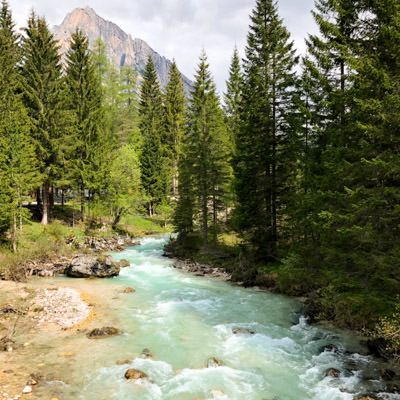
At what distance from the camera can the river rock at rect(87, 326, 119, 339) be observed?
38.9 ft

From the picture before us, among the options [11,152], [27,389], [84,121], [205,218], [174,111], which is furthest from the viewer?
[174,111]

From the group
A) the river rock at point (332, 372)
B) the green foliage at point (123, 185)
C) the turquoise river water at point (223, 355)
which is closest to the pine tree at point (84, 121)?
the green foliage at point (123, 185)

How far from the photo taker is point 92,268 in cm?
2167

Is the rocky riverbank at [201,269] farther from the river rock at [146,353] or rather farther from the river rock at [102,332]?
the river rock at [146,353]

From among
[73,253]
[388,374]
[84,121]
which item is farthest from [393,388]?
[84,121]

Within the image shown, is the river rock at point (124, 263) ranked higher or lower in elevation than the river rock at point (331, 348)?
higher

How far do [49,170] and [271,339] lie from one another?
1100 inches

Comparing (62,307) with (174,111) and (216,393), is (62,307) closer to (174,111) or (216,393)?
(216,393)

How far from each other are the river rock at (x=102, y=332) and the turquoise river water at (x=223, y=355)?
37 centimetres

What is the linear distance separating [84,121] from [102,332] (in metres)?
29.9

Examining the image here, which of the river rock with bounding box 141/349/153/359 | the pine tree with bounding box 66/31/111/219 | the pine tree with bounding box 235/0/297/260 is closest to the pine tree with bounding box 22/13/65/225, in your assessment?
the pine tree with bounding box 66/31/111/219

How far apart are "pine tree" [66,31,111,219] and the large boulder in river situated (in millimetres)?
15389

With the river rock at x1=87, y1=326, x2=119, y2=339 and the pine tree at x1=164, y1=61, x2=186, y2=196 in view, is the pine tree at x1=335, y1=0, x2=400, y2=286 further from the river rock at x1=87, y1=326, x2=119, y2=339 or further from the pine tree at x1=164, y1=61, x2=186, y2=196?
the pine tree at x1=164, y1=61, x2=186, y2=196

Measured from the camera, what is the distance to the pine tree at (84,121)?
35688 mm
